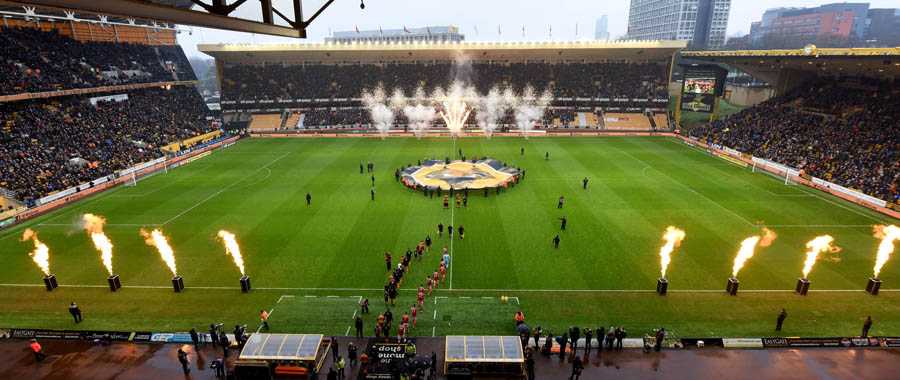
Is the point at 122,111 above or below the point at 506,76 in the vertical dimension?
below

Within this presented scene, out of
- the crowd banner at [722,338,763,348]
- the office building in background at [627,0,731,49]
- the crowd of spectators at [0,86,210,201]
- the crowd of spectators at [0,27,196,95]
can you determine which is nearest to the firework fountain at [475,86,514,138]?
the crowd of spectators at [0,86,210,201]

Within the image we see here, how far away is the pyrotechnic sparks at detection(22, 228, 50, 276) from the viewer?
22.4 meters

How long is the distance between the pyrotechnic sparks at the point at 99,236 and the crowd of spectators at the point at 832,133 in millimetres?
49358

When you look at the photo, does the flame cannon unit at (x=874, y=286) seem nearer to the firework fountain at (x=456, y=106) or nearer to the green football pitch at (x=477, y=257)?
the green football pitch at (x=477, y=257)

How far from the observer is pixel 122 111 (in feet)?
178

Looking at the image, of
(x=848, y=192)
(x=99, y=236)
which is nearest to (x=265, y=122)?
(x=99, y=236)

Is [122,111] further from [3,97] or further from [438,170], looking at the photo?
[438,170]

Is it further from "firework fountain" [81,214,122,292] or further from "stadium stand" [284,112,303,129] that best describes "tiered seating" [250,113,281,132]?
"firework fountain" [81,214,122,292]

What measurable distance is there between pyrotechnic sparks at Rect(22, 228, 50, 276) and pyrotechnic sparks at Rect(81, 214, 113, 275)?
7.19 feet

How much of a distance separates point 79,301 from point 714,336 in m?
27.1

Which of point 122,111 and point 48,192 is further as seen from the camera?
point 122,111

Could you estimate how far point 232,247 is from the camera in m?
23.5

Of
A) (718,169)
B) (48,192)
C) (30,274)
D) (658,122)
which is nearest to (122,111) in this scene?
(48,192)

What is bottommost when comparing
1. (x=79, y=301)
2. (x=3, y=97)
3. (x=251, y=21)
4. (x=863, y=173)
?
(x=79, y=301)
